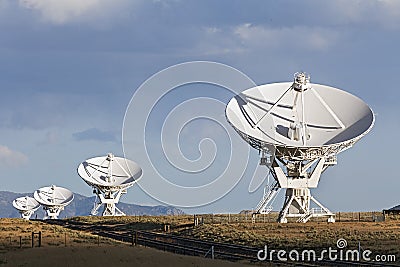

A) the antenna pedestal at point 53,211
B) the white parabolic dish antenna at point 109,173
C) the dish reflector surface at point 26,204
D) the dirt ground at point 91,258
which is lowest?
the dirt ground at point 91,258

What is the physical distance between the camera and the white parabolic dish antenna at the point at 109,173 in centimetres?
10388

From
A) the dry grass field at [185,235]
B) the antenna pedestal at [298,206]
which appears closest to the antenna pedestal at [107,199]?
the dry grass field at [185,235]

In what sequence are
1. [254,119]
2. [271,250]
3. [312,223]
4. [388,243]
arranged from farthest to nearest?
[312,223] → [254,119] → [388,243] → [271,250]

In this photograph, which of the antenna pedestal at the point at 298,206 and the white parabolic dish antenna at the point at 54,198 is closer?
the antenna pedestal at the point at 298,206

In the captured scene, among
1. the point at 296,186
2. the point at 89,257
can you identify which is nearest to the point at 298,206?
the point at 296,186

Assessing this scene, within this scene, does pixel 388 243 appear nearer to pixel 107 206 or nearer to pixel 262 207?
pixel 262 207

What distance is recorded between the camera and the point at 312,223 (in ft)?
235

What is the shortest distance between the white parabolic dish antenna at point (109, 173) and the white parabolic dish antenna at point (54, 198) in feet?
87.2

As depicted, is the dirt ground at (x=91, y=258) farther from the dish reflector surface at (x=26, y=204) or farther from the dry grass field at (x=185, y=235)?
the dish reflector surface at (x=26, y=204)

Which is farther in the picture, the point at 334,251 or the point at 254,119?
the point at 254,119

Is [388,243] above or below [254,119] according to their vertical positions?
below

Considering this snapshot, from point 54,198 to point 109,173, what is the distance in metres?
31.8

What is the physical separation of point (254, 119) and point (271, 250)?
2034 cm

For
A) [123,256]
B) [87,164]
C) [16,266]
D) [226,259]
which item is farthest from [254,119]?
[87,164]
